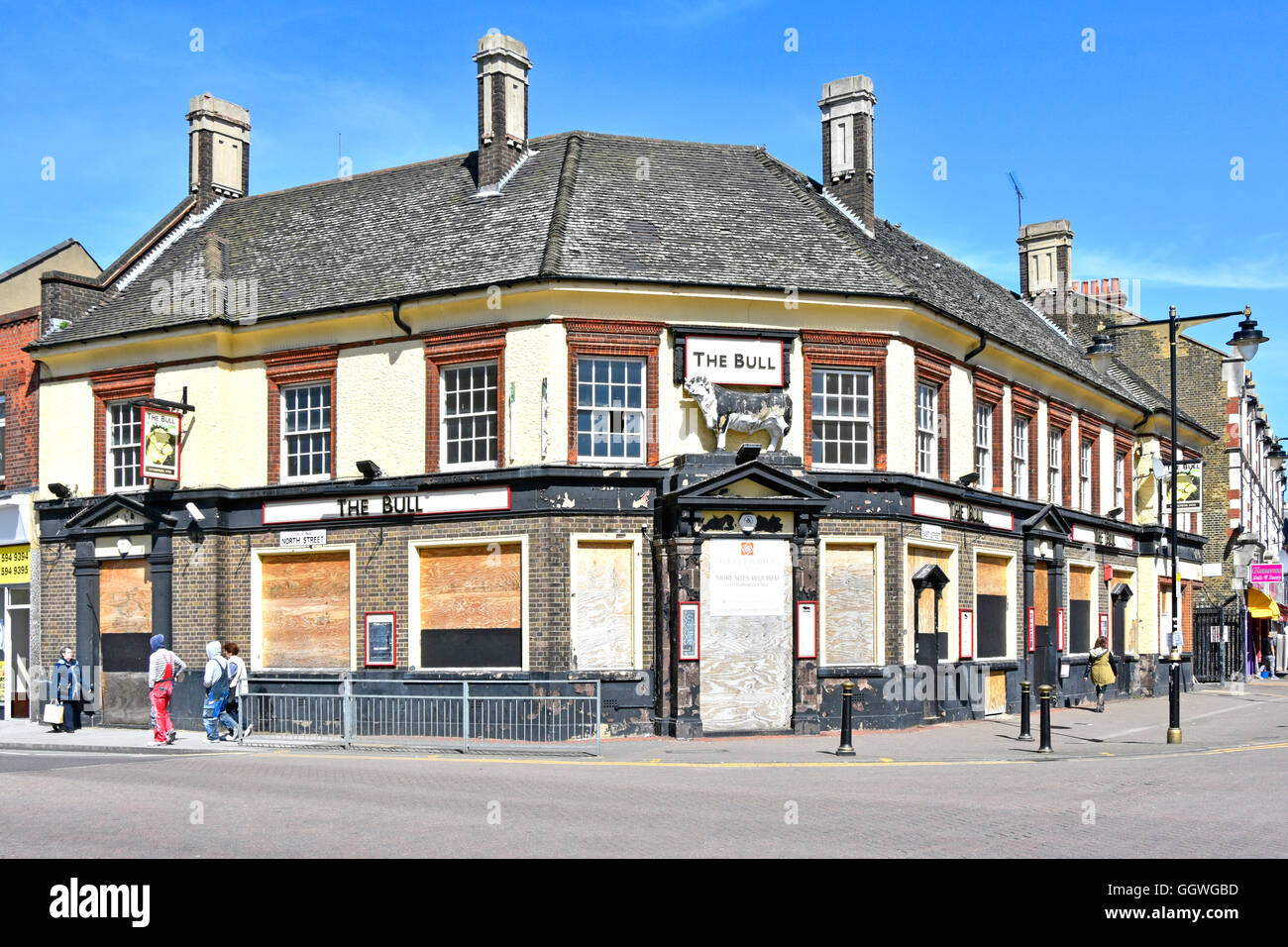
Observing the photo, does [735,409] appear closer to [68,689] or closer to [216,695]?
[216,695]

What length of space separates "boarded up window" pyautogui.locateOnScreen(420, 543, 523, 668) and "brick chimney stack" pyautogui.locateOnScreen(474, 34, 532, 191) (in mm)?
7862

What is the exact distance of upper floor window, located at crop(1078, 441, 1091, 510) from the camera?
1296 inches

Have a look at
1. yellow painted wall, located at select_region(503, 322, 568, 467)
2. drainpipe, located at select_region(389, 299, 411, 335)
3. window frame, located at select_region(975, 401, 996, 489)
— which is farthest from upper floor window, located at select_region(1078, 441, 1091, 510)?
drainpipe, located at select_region(389, 299, 411, 335)

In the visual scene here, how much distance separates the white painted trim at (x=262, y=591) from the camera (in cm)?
2338

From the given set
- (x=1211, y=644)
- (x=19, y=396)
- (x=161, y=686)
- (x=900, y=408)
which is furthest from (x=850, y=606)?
(x=1211, y=644)

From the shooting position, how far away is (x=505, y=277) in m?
22.1

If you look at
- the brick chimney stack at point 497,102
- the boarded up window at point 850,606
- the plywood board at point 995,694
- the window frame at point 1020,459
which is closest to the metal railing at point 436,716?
the boarded up window at point 850,606

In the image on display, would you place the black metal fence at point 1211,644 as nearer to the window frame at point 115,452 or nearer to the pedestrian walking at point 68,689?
the window frame at point 115,452

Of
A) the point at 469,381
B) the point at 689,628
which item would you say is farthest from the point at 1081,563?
the point at 469,381

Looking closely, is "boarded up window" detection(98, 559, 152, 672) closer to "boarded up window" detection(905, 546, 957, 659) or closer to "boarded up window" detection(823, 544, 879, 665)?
"boarded up window" detection(823, 544, 879, 665)

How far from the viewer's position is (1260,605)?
50719 millimetres

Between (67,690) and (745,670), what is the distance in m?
12.8

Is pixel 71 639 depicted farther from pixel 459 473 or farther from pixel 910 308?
pixel 910 308

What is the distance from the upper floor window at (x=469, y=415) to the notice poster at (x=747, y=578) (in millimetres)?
4395
